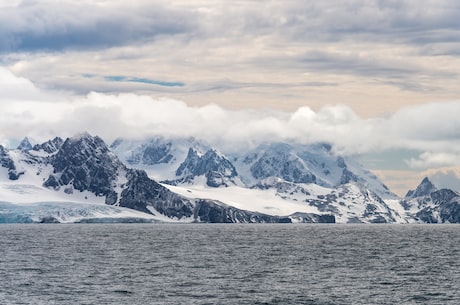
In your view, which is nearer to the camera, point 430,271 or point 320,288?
point 320,288

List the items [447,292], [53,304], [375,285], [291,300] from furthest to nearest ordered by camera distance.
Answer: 1. [375,285]
2. [447,292]
3. [291,300]
4. [53,304]

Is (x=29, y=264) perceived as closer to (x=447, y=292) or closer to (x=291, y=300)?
(x=291, y=300)

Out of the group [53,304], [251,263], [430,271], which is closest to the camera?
[53,304]

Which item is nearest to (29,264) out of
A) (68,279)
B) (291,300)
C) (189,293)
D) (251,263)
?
(68,279)

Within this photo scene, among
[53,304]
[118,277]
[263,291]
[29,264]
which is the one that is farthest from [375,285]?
[29,264]

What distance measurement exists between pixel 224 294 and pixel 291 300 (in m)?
11.4

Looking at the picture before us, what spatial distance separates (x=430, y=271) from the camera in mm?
162125

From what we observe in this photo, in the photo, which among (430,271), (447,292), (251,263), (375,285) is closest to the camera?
(447,292)

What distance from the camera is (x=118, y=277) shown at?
478ft

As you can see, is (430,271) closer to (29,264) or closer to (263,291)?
(263,291)

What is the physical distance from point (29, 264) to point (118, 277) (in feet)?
112

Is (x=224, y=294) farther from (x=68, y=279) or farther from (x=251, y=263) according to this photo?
(x=251, y=263)

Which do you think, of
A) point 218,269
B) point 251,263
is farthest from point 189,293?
point 251,263

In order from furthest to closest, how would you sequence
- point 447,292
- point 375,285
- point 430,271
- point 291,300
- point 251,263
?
point 251,263 → point 430,271 → point 375,285 → point 447,292 → point 291,300
